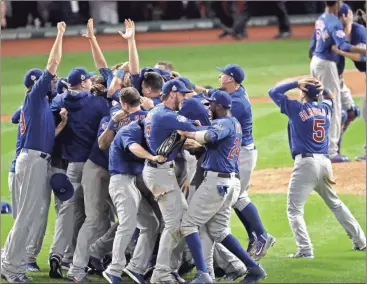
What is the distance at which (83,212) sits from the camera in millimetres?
9844

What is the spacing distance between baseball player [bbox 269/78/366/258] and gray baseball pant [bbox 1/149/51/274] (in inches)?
87.6

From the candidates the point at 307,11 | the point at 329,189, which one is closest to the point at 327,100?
the point at 329,189

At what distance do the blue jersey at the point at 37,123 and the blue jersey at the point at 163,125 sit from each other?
0.97 metres

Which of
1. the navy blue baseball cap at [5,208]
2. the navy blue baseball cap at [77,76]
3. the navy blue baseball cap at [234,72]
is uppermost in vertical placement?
the navy blue baseball cap at [77,76]

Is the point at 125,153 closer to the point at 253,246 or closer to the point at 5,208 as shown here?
the point at 253,246

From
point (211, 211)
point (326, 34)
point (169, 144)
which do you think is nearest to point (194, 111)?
point (169, 144)

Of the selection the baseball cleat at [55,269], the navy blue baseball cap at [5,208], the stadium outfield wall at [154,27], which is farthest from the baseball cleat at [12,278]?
the stadium outfield wall at [154,27]

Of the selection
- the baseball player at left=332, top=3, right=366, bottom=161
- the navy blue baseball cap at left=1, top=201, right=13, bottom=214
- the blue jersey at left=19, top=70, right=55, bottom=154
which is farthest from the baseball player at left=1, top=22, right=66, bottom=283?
the baseball player at left=332, top=3, right=366, bottom=161

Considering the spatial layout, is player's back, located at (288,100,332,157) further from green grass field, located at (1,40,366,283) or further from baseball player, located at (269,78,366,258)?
green grass field, located at (1,40,366,283)

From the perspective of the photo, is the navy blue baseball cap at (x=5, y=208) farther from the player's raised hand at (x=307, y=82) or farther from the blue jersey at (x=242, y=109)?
the player's raised hand at (x=307, y=82)

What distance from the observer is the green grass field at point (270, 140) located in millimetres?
9844

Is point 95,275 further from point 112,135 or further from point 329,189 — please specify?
point 329,189

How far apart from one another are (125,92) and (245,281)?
5.83 feet

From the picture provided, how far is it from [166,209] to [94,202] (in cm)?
83
